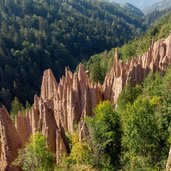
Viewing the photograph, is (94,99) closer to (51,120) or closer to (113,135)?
(51,120)

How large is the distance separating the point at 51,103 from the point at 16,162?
20.1m

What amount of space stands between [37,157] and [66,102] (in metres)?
20.8

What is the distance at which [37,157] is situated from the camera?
123ft

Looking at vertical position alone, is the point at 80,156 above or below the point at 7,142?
below

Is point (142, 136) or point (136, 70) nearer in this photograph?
point (142, 136)

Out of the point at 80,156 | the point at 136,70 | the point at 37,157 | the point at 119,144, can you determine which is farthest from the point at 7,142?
the point at 136,70

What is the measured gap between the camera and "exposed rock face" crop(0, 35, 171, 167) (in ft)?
138

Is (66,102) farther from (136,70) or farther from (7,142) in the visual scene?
(7,142)

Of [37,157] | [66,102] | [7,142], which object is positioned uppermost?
[66,102]

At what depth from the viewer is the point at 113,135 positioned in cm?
3891

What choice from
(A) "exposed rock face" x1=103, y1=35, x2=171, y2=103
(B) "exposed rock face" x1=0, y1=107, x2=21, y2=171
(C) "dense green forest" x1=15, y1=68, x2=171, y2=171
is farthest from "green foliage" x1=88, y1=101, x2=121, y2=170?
(A) "exposed rock face" x1=103, y1=35, x2=171, y2=103

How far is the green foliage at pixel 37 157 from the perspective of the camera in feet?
123

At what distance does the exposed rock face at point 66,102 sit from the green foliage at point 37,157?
4.13ft

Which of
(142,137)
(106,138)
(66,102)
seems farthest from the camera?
(66,102)
